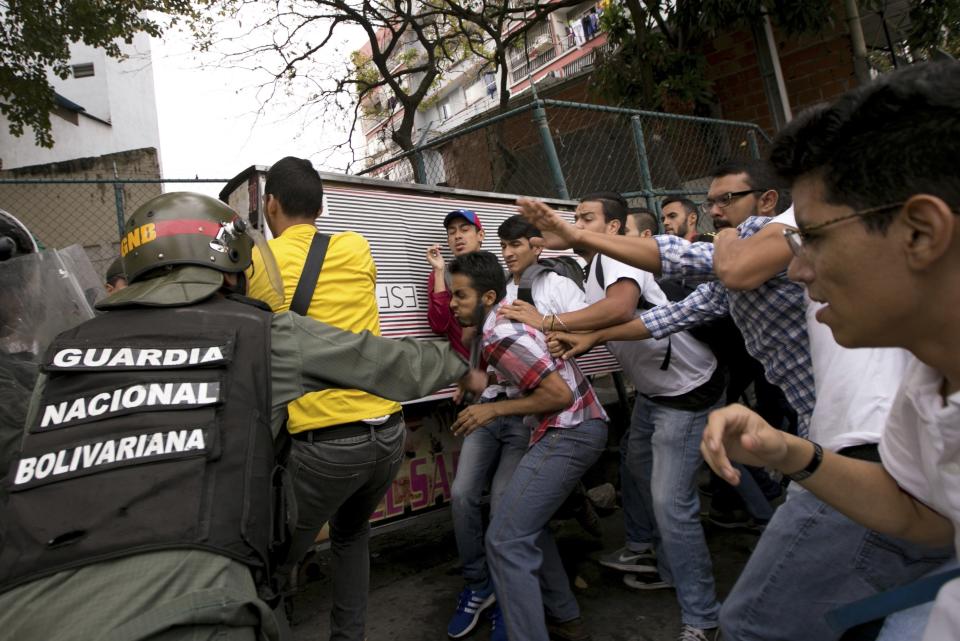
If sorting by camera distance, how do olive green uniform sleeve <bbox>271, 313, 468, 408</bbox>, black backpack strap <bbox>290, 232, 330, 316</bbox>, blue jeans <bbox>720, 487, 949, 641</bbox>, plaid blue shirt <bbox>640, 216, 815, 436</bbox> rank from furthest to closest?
black backpack strap <bbox>290, 232, 330, 316</bbox>, plaid blue shirt <bbox>640, 216, 815, 436</bbox>, olive green uniform sleeve <bbox>271, 313, 468, 408</bbox>, blue jeans <bbox>720, 487, 949, 641</bbox>

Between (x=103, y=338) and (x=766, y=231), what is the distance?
187 centimetres

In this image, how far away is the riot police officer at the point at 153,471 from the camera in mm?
1286

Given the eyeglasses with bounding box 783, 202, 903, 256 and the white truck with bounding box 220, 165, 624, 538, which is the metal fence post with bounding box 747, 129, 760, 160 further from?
the eyeglasses with bounding box 783, 202, 903, 256

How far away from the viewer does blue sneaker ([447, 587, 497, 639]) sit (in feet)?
10.9

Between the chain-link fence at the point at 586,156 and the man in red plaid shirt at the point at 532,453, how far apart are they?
110 inches

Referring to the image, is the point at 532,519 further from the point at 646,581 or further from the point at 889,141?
the point at 889,141

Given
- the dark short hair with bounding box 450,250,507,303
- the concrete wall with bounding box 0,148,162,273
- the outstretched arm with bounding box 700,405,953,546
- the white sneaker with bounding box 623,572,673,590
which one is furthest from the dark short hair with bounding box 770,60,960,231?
the concrete wall with bounding box 0,148,162,273

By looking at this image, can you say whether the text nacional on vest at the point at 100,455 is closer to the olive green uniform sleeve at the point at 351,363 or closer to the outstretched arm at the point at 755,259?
the olive green uniform sleeve at the point at 351,363

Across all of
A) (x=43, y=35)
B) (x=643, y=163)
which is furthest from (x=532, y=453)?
(x=43, y=35)

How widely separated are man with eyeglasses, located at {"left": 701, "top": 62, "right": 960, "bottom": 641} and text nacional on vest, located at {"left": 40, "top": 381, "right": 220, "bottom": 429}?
42.4 inches

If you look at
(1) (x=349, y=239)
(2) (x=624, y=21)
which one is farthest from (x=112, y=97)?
(1) (x=349, y=239)

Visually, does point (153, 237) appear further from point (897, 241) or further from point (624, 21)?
point (624, 21)

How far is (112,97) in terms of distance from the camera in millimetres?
20109

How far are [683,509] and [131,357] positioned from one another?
7.94 ft
